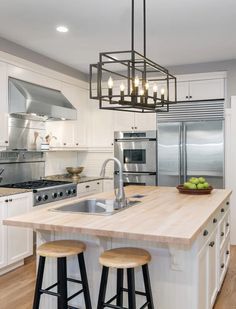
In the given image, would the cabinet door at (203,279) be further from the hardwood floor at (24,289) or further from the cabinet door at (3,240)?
the cabinet door at (3,240)

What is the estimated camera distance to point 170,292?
7.63 ft

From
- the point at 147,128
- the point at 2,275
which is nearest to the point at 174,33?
the point at 147,128

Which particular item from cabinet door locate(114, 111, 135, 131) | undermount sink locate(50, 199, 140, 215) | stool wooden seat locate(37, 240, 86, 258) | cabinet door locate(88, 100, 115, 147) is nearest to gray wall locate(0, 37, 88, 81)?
cabinet door locate(88, 100, 115, 147)

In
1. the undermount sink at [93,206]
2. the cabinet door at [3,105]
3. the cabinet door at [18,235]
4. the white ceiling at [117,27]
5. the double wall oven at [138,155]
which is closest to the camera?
the undermount sink at [93,206]

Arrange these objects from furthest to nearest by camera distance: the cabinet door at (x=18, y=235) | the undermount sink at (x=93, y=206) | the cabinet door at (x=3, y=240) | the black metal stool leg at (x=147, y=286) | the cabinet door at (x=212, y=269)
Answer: the cabinet door at (x=18, y=235) → the cabinet door at (x=3, y=240) → the undermount sink at (x=93, y=206) → the cabinet door at (x=212, y=269) → the black metal stool leg at (x=147, y=286)

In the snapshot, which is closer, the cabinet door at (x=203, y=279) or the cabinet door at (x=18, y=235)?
the cabinet door at (x=203, y=279)

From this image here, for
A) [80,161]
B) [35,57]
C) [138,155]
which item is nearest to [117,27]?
[35,57]

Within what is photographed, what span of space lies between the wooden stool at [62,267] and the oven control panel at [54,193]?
5.87ft

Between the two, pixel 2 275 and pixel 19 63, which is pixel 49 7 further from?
pixel 2 275

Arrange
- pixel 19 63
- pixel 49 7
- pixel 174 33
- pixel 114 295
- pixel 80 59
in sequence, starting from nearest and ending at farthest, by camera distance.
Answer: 1. pixel 114 295
2. pixel 49 7
3. pixel 174 33
4. pixel 19 63
5. pixel 80 59

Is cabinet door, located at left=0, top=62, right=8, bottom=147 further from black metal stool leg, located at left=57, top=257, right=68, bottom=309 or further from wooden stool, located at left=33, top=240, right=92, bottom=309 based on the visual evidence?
black metal stool leg, located at left=57, top=257, right=68, bottom=309

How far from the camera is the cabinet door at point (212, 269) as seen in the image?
8.91 ft

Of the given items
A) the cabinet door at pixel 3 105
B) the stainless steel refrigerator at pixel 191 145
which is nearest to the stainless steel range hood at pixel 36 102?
the cabinet door at pixel 3 105

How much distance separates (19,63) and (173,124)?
7.94ft
